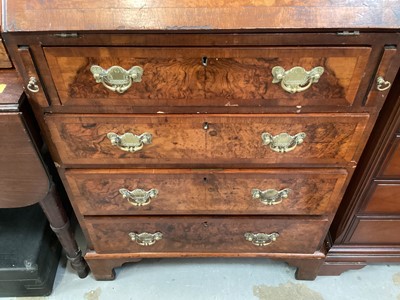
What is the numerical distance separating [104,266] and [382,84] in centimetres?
100

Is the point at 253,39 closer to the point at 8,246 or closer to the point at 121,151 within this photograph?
the point at 121,151

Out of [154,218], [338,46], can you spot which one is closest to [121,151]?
[154,218]

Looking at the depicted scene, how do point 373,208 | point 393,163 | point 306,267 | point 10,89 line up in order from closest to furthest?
point 10,89
point 393,163
point 373,208
point 306,267

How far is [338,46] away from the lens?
69 centimetres

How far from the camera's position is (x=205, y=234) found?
1147 millimetres

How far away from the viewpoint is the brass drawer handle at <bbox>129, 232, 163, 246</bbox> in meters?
1.13

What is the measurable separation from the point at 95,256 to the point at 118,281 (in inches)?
7.0

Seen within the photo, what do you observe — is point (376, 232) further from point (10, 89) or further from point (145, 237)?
point (10, 89)

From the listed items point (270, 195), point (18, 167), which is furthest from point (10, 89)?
point (270, 195)

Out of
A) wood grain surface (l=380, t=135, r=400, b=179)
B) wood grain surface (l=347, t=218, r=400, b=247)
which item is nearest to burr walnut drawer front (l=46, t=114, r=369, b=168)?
wood grain surface (l=380, t=135, r=400, b=179)

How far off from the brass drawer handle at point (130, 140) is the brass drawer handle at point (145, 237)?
0.37 metres

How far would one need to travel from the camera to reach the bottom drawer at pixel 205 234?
3.58 feet

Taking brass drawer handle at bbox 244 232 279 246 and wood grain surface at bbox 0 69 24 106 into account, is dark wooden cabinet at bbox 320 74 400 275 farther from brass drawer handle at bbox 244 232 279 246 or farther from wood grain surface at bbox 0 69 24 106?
wood grain surface at bbox 0 69 24 106

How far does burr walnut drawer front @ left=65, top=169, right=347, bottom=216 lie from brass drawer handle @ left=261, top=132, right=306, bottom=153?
0.30 ft
